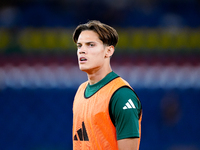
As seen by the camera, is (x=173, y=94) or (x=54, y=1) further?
(x=54, y=1)

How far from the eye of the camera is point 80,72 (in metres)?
6.32

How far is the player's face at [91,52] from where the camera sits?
1.98 metres

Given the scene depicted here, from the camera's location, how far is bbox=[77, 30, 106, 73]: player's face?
1981 millimetres

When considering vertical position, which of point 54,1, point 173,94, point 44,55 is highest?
point 54,1

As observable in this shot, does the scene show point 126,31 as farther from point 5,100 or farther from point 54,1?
point 5,100

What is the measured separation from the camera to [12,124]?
19.8ft

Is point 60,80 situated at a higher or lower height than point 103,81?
higher

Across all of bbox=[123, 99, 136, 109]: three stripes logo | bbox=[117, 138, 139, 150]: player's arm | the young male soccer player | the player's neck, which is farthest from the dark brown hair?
bbox=[117, 138, 139, 150]: player's arm

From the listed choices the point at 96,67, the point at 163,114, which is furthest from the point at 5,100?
the point at 96,67

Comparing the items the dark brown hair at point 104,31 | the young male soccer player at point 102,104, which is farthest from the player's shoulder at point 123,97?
the dark brown hair at point 104,31

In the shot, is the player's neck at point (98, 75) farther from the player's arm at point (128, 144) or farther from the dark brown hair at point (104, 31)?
the player's arm at point (128, 144)

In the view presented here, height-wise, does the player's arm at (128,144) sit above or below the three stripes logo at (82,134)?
below

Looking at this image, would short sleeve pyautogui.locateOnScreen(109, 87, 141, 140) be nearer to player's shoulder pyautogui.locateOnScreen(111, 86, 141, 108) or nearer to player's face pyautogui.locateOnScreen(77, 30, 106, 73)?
player's shoulder pyautogui.locateOnScreen(111, 86, 141, 108)

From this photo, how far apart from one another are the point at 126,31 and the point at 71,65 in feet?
4.98
